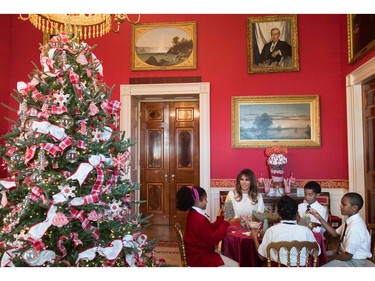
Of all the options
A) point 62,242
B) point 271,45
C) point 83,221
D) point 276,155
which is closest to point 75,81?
point 83,221

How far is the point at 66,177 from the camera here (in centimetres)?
246

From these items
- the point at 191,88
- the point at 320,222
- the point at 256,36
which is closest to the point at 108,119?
the point at 320,222

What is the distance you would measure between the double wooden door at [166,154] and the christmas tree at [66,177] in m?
4.87

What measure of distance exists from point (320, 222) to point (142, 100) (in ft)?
16.1

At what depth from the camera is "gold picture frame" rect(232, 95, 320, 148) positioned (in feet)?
19.9

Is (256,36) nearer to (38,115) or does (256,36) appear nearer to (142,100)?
(142,100)

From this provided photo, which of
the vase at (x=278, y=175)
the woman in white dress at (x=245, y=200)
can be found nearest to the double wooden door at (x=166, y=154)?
the vase at (x=278, y=175)

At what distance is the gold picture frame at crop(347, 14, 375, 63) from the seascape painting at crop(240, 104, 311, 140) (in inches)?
47.6

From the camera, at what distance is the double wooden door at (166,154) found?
7.71 m

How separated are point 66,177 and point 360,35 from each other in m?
4.72

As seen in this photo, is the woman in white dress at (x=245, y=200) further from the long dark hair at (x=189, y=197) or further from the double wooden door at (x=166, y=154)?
the double wooden door at (x=166, y=154)

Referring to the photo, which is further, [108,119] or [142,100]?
[142,100]
